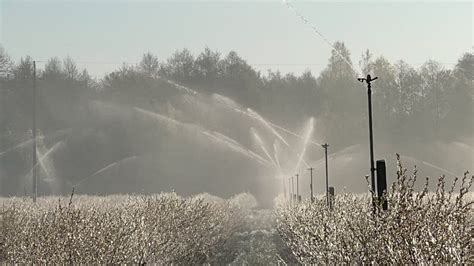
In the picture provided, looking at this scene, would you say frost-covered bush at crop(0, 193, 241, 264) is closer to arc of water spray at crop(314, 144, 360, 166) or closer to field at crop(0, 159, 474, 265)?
field at crop(0, 159, 474, 265)

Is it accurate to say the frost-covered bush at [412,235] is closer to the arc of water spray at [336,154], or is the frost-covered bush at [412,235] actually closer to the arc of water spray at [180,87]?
the arc of water spray at [336,154]

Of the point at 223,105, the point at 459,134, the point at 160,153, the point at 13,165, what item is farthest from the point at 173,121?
the point at 459,134

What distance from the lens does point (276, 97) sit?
76.9 metres

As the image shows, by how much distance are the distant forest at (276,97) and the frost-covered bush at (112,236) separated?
53.5 meters

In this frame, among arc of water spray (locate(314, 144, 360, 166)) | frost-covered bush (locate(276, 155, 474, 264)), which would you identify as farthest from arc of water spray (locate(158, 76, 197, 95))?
frost-covered bush (locate(276, 155, 474, 264))

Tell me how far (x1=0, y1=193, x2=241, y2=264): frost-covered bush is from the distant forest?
53522 millimetres

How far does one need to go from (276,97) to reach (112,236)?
68.2 metres

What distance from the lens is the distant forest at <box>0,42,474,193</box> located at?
71812mm

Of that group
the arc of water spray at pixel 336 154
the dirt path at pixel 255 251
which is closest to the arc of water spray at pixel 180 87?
the arc of water spray at pixel 336 154

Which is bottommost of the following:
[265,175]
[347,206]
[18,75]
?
[265,175]

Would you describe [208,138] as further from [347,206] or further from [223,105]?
[347,206]

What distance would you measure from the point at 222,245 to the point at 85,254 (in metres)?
12.4

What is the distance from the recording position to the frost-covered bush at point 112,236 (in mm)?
8452

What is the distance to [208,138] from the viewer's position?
72.2m
